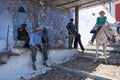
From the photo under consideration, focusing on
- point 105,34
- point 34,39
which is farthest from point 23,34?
point 105,34

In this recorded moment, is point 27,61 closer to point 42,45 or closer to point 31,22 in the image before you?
point 42,45

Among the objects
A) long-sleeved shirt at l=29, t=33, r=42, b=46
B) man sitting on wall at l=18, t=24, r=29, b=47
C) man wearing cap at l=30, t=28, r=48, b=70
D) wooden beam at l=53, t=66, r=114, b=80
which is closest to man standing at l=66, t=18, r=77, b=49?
wooden beam at l=53, t=66, r=114, b=80

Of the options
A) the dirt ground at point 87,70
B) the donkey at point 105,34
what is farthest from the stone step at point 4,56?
the donkey at point 105,34

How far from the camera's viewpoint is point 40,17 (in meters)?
10.6

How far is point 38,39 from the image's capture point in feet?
27.9

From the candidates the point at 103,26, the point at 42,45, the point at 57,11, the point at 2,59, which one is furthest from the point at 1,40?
the point at 57,11

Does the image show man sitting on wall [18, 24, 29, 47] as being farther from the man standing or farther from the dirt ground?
the man standing

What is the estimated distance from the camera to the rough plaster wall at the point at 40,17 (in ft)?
30.2

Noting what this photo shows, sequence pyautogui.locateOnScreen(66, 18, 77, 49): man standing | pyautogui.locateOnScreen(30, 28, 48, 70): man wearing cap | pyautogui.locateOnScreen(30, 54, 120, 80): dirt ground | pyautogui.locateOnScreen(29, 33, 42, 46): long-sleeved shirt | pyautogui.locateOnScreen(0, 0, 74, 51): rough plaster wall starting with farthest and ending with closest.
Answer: pyautogui.locateOnScreen(66, 18, 77, 49): man standing
pyautogui.locateOnScreen(0, 0, 74, 51): rough plaster wall
pyautogui.locateOnScreen(29, 33, 42, 46): long-sleeved shirt
pyautogui.locateOnScreen(30, 28, 48, 70): man wearing cap
pyautogui.locateOnScreen(30, 54, 120, 80): dirt ground

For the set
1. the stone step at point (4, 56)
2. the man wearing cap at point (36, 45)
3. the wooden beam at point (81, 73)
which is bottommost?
the wooden beam at point (81, 73)

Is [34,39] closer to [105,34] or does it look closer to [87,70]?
[87,70]

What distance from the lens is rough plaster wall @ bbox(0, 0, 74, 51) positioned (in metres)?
9.20

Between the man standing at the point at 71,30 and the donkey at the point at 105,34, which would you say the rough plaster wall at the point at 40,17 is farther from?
the donkey at the point at 105,34

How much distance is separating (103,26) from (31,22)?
3.48m
